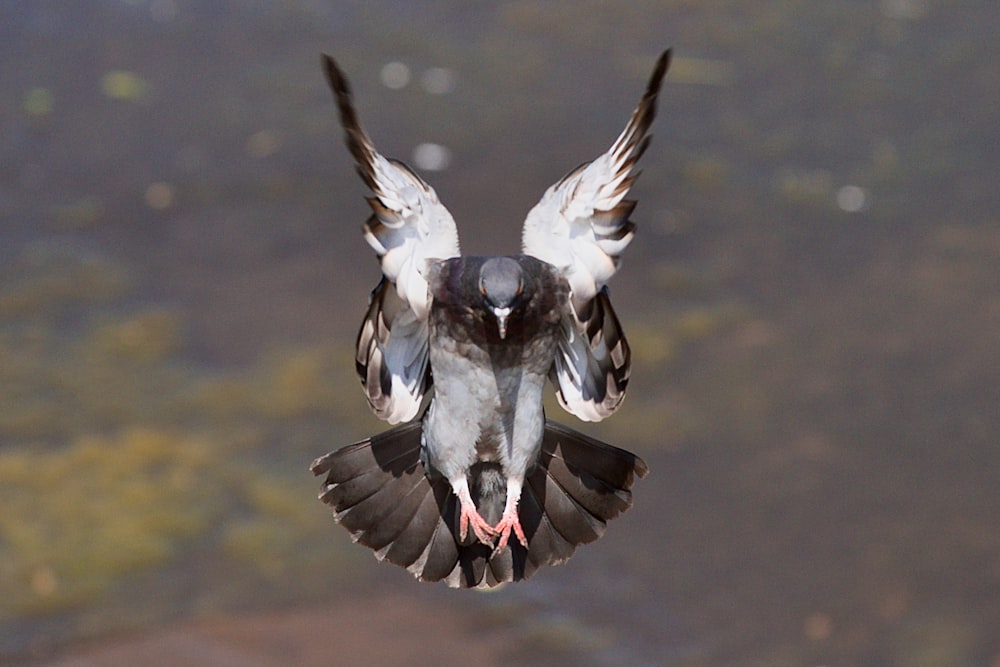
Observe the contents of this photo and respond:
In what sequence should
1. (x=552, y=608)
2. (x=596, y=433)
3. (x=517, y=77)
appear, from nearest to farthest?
(x=552, y=608) → (x=596, y=433) → (x=517, y=77)

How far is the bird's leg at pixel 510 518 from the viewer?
20.4ft

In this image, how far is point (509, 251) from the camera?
1134 centimetres

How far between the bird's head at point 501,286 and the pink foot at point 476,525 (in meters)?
0.93

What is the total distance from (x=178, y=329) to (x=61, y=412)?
105 cm

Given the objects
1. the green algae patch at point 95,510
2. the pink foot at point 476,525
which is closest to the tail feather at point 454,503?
the pink foot at point 476,525

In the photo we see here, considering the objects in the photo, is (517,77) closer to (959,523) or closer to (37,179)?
(37,179)

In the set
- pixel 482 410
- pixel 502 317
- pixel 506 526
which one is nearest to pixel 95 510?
pixel 506 526

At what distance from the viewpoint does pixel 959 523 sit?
9953 mm

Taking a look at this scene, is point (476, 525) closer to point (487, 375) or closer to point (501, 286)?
point (487, 375)

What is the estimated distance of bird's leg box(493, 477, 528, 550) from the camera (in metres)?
6.22

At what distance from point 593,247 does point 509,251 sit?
5402 millimetres

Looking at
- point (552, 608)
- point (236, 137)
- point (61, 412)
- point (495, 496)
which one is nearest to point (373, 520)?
point (495, 496)

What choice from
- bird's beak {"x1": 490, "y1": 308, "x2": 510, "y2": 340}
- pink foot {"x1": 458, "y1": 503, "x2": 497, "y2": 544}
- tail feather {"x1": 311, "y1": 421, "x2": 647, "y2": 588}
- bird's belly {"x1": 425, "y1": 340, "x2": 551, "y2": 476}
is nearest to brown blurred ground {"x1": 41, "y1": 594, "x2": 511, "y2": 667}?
tail feather {"x1": 311, "y1": 421, "x2": 647, "y2": 588}

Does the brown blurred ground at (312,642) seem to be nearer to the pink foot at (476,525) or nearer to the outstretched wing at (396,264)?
the pink foot at (476,525)
